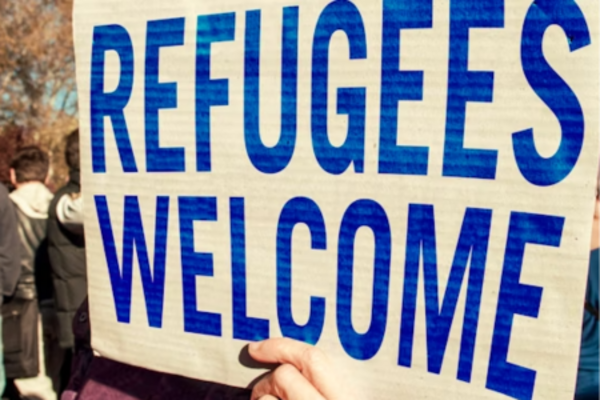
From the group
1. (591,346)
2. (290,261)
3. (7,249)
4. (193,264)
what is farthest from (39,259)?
(290,261)

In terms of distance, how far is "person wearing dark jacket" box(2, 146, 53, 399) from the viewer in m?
3.29

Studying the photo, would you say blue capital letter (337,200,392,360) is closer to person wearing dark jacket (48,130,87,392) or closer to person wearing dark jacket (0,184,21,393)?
person wearing dark jacket (0,184,21,393)

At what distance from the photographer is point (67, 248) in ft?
10.6

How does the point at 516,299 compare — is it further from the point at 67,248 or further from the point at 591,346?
the point at 67,248

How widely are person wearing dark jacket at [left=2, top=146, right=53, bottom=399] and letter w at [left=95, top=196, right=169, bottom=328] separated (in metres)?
2.58

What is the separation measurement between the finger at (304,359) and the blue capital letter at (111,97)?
0.98 ft

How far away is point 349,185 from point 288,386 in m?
0.24

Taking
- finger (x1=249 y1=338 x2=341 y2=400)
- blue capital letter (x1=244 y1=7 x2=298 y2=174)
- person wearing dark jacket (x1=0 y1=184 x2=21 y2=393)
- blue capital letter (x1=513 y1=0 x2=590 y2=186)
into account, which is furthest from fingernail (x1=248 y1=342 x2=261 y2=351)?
person wearing dark jacket (x1=0 y1=184 x2=21 y2=393)

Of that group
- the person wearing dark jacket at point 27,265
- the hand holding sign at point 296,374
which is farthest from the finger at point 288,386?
the person wearing dark jacket at point 27,265

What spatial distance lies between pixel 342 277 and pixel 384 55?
261 mm

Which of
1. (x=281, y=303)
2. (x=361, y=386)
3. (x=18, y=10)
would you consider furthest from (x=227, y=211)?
(x=18, y=10)

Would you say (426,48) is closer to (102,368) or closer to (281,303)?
(281,303)

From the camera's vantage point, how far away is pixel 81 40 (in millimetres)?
922

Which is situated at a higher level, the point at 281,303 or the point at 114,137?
the point at 114,137
